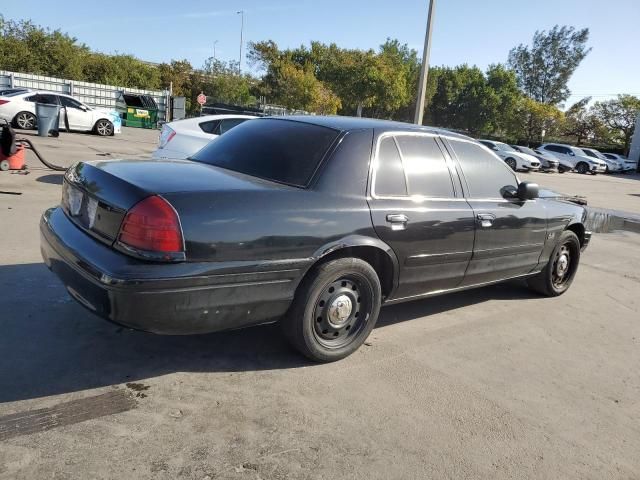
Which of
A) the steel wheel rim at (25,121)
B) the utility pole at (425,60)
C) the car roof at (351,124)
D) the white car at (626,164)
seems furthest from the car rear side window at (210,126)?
the white car at (626,164)

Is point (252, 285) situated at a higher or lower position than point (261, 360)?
higher

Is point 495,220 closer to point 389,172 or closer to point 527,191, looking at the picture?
point 527,191

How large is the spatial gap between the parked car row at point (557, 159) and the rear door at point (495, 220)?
81.6 ft

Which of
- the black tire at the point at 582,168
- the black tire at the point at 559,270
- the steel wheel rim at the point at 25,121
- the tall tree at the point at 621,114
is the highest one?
the tall tree at the point at 621,114

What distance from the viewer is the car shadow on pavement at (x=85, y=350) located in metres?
3.11

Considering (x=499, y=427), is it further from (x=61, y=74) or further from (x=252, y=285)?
(x=61, y=74)

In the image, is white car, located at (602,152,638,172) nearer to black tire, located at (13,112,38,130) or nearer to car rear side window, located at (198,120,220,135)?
black tire, located at (13,112,38,130)

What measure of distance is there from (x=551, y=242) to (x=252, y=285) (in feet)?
11.6

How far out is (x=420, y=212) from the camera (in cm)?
391

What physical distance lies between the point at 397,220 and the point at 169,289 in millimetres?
1685

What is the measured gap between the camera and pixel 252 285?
3062mm

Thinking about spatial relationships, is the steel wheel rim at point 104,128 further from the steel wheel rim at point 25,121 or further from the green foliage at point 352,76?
the green foliage at point 352,76

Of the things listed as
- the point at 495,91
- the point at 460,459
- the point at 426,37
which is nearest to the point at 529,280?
the point at 460,459

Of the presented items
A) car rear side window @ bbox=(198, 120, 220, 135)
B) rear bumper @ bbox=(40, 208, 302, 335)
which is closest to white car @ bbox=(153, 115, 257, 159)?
car rear side window @ bbox=(198, 120, 220, 135)
